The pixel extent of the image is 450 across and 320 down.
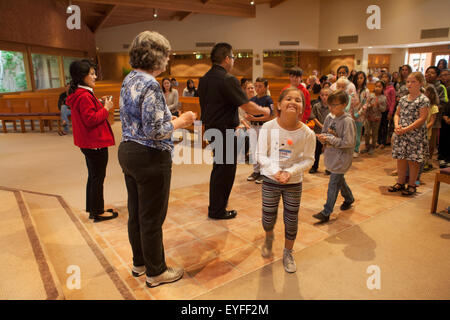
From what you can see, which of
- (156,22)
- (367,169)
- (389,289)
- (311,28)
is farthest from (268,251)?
(156,22)

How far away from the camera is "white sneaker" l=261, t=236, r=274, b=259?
8.29 ft

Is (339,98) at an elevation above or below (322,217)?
above

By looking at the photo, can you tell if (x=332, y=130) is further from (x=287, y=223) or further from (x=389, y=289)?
(x=389, y=289)

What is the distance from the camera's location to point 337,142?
2.94 m

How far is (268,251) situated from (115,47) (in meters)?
17.4

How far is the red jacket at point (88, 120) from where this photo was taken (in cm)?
275

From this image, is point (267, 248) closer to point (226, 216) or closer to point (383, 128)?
point (226, 216)

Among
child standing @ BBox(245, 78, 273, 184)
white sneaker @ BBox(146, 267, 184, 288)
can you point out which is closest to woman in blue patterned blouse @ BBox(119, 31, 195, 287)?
white sneaker @ BBox(146, 267, 184, 288)

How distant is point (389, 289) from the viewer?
6.85 ft

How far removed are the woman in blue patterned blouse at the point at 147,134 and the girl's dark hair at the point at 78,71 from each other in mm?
1148

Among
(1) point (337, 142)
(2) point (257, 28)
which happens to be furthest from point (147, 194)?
(2) point (257, 28)

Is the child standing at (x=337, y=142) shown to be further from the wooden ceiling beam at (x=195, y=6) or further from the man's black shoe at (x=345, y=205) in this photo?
the wooden ceiling beam at (x=195, y=6)

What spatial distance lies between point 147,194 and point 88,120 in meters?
1.25

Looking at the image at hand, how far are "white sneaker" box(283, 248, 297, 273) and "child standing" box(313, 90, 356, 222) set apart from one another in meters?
0.89
